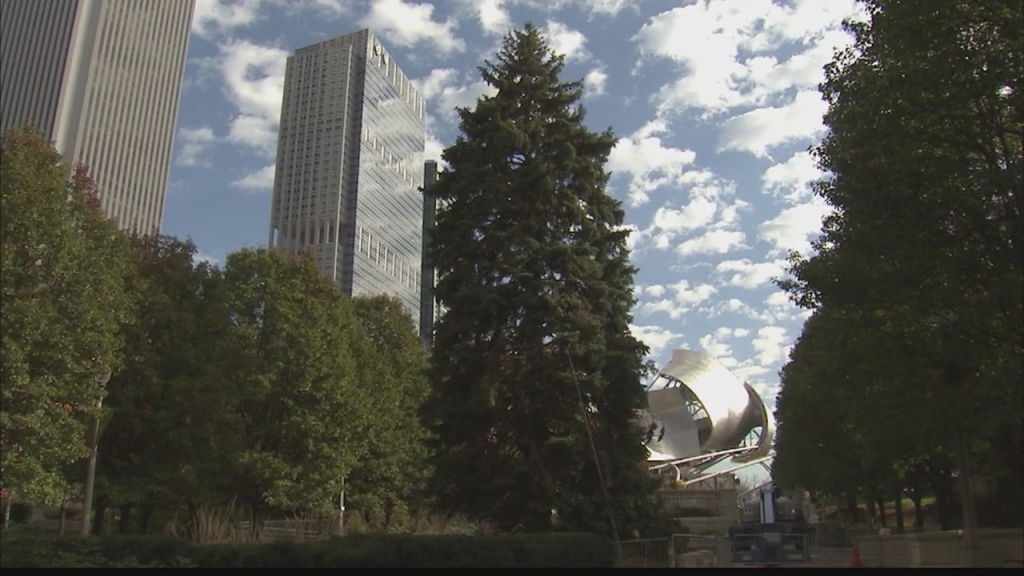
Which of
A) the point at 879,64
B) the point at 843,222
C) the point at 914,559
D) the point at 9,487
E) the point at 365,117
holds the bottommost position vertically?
the point at 914,559

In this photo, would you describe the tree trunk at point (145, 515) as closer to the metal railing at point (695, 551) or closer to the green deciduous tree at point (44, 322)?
the green deciduous tree at point (44, 322)

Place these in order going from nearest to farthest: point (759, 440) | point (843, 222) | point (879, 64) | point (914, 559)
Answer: point (879, 64), point (843, 222), point (914, 559), point (759, 440)

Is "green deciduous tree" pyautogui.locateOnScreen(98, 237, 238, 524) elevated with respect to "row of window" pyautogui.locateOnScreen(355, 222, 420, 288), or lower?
lower

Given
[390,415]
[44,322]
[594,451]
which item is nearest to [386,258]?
[390,415]

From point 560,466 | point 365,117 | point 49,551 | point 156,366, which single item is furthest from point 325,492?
point 365,117

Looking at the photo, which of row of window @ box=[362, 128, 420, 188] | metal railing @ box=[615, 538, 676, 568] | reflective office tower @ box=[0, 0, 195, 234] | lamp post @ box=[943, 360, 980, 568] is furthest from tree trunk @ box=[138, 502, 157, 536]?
row of window @ box=[362, 128, 420, 188]

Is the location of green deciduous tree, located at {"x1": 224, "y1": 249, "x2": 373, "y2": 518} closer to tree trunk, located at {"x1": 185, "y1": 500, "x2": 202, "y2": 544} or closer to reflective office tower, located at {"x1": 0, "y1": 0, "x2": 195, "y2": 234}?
tree trunk, located at {"x1": 185, "y1": 500, "x2": 202, "y2": 544}

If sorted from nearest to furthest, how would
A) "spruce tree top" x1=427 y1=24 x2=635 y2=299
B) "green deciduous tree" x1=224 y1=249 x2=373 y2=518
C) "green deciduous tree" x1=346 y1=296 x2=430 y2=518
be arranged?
1. "spruce tree top" x1=427 y1=24 x2=635 y2=299
2. "green deciduous tree" x1=224 y1=249 x2=373 y2=518
3. "green deciduous tree" x1=346 y1=296 x2=430 y2=518

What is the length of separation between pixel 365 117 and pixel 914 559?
458ft

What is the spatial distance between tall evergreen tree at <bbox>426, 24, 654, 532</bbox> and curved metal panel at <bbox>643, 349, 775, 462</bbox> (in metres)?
46.3

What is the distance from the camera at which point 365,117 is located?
488 feet

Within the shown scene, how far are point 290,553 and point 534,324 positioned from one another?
10.2 m

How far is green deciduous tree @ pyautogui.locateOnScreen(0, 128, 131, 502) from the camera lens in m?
17.5

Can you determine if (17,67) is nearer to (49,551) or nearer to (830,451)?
(49,551)
